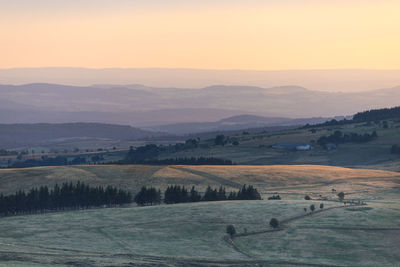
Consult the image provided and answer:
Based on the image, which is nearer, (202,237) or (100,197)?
(202,237)

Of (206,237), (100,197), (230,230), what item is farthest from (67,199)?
(230,230)

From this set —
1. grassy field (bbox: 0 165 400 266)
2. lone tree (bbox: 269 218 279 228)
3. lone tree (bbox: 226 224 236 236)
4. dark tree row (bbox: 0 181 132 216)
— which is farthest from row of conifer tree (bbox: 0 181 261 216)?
lone tree (bbox: 226 224 236 236)

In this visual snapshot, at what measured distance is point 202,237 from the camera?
10956 cm

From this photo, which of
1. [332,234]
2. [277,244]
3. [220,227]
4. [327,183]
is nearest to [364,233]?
[332,234]

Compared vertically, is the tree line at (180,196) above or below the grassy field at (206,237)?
above

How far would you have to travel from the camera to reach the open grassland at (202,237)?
91.1 m

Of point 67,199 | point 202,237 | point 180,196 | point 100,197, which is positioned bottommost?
point 202,237

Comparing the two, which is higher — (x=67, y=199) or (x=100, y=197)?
(x=100, y=197)

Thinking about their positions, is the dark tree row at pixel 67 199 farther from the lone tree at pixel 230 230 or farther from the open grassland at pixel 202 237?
the lone tree at pixel 230 230

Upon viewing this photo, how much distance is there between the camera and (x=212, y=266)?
86.7 metres

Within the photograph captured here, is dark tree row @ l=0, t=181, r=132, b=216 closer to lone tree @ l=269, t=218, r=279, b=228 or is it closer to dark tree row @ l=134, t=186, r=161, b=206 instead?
dark tree row @ l=134, t=186, r=161, b=206

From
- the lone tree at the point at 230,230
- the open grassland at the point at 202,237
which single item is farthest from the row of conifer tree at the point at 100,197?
the lone tree at the point at 230,230

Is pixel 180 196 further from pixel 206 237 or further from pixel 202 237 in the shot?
pixel 206 237

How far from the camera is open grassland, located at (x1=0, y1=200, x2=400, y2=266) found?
91.1 metres
